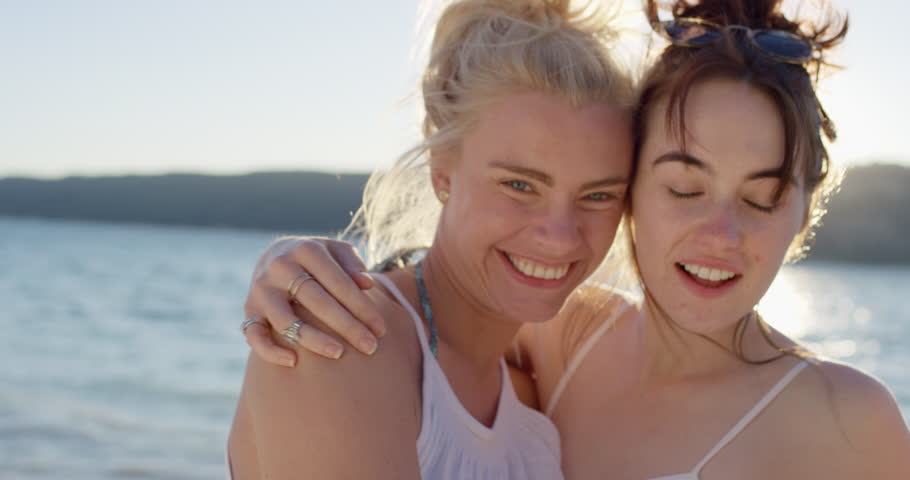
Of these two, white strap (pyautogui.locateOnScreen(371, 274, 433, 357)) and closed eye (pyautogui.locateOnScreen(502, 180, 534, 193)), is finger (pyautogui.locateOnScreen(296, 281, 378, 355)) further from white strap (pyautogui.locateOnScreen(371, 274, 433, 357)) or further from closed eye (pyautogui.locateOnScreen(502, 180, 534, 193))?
closed eye (pyautogui.locateOnScreen(502, 180, 534, 193))

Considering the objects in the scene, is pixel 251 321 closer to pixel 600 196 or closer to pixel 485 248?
pixel 485 248

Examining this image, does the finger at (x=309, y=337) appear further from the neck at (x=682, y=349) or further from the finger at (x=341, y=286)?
the neck at (x=682, y=349)

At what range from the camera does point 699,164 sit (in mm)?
2344

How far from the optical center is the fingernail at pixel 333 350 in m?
1.92

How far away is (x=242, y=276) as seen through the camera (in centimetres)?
2097

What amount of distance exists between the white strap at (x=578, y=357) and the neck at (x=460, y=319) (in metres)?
0.33

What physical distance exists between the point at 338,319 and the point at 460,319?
0.76m

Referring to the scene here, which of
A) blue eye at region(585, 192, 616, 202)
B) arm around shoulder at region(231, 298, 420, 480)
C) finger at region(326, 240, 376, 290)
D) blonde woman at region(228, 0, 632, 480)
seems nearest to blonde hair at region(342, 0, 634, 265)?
blonde woman at region(228, 0, 632, 480)

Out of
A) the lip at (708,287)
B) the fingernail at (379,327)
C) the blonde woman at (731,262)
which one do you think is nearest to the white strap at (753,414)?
the blonde woman at (731,262)

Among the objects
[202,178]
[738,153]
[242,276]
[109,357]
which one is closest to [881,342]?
[109,357]

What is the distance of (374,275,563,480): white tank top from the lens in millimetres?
2139

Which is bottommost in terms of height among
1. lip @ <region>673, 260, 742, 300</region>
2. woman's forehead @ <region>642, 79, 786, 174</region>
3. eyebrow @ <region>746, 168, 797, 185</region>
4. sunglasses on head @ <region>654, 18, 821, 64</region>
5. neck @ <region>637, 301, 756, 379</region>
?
neck @ <region>637, 301, 756, 379</region>

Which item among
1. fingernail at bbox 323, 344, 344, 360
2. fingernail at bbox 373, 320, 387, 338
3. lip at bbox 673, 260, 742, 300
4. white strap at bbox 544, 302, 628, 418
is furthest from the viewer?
white strap at bbox 544, 302, 628, 418

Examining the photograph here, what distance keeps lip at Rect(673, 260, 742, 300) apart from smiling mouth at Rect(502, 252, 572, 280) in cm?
35
